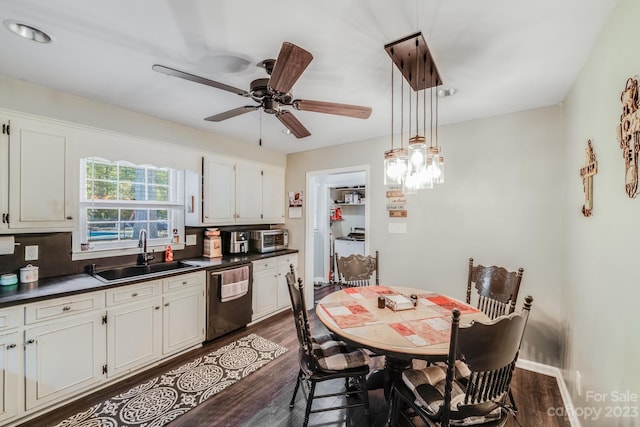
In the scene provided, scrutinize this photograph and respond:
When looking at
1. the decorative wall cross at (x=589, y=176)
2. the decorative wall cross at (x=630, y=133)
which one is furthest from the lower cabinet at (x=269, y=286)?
the decorative wall cross at (x=630, y=133)

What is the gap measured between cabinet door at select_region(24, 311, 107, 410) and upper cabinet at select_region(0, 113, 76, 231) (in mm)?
842

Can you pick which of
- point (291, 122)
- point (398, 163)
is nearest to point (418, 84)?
point (398, 163)

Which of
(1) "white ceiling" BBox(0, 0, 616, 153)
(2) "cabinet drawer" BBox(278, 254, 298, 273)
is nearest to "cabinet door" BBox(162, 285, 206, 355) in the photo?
(2) "cabinet drawer" BBox(278, 254, 298, 273)

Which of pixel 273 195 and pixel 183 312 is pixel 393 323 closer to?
pixel 183 312

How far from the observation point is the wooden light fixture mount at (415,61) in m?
1.53

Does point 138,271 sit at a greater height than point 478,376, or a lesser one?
greater

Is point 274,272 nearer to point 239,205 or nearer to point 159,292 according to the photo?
point 239,205

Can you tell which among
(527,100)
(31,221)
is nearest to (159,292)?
(31,221)

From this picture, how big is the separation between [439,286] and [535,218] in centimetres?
118

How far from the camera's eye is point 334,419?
1.98 meters

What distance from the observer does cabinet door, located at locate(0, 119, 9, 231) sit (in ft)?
6.72

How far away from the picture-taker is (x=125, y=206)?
9.96 ft

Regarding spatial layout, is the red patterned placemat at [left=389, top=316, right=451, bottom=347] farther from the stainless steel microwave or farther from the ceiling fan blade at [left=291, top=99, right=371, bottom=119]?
the stainless steel microwave

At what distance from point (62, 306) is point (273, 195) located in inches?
111
